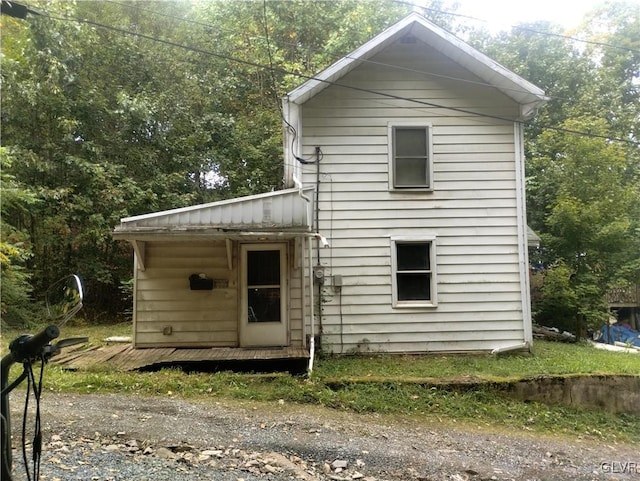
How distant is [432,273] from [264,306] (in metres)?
3.04

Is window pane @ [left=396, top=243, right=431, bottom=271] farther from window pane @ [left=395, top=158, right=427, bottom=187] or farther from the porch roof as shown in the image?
the porch roof

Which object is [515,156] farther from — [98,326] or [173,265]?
[98,326]

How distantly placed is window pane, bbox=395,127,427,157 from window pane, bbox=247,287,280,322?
3.41m

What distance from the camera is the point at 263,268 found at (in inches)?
291

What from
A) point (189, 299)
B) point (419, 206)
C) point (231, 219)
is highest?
point (419, 206)

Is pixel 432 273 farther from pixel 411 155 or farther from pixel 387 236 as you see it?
pixel 411 155

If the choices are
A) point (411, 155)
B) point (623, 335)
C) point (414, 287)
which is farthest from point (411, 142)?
point (623, 335)

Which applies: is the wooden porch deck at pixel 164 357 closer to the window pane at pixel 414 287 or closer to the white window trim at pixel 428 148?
the window pane at pixel 414 287

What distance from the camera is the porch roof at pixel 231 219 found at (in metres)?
6.35

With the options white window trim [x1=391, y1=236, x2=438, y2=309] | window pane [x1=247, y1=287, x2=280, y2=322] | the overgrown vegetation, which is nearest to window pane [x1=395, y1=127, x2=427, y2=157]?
white window trim [x1=391, y1=236, x2=438, y2=309]

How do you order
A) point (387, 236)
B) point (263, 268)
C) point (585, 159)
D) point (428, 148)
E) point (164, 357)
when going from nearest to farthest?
point (164, 357), point (263, 268), point (387, 236), point (428, 148), point (585, 159)

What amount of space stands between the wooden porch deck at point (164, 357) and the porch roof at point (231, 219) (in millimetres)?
1847

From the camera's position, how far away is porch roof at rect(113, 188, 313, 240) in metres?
6.35

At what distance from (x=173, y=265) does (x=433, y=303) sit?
4592 mm
